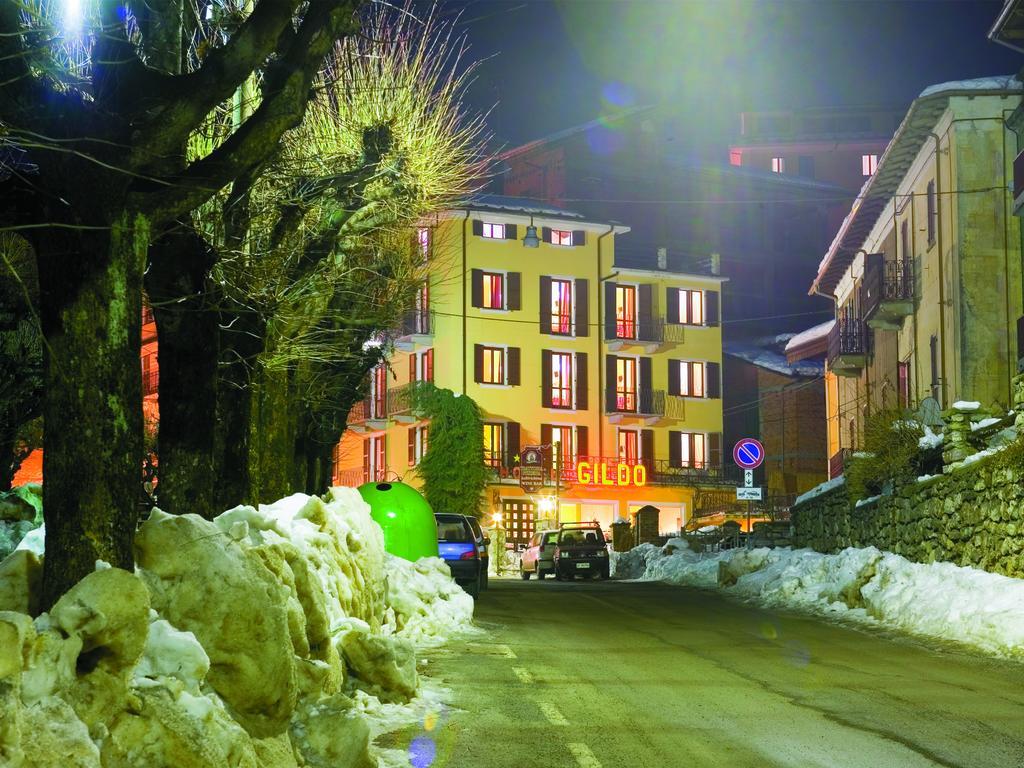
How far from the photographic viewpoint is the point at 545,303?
217 ft

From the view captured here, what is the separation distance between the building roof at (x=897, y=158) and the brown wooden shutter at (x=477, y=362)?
18.3 metres

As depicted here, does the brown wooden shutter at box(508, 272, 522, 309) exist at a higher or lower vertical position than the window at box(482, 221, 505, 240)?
lower

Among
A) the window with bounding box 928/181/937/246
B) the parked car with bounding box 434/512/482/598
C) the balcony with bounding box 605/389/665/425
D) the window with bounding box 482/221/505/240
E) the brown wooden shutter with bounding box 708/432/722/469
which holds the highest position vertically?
the window with bounding box 482/221/505/240

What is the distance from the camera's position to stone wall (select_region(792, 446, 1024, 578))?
19.8 meters

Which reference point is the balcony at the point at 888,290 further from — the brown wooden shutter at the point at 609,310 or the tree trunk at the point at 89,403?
the tree trunk at the point at 89,403

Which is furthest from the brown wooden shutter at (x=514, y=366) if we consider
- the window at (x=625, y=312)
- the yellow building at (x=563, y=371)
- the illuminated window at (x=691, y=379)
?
the illuminated window at (x=691, y=379)

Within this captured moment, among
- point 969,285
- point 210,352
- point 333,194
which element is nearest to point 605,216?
point 969,285

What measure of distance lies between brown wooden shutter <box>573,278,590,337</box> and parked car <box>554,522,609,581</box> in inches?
905

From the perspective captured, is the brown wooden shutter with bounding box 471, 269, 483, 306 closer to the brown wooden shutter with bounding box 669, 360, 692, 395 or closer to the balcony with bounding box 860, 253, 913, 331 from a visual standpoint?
the brown wooden shutter with bounding box 669, 360, 692, 395

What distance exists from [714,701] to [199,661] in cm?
576

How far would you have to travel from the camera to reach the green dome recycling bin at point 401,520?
23095 millimetres

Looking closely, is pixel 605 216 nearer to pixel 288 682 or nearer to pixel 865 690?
pixel 865 690

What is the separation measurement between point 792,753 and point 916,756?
81 centimetres

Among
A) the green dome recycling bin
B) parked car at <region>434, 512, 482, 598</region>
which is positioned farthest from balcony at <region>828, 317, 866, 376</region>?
the green dome recycling bin
